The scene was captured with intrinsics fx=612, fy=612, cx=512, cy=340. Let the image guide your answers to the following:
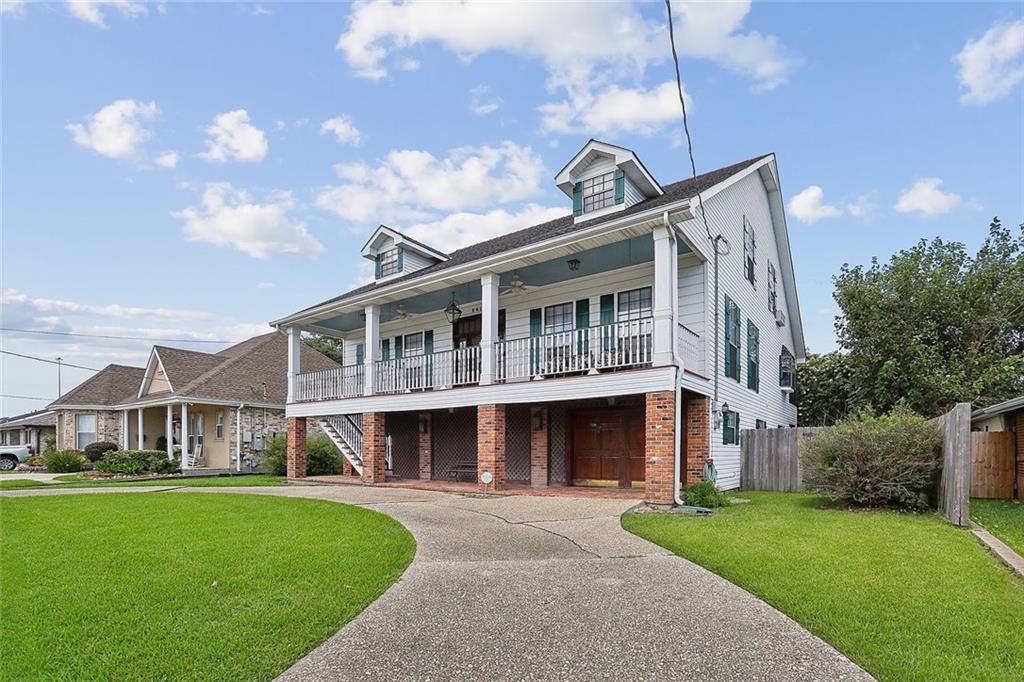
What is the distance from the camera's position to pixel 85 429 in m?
27.9

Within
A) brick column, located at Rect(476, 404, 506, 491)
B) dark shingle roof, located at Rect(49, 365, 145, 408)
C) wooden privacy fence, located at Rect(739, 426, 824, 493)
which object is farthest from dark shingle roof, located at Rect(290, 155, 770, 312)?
dark shingle roof, located at Rect(49, 365, 145, 408)

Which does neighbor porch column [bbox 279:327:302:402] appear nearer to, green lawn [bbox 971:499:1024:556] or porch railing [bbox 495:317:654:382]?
porch railing [bbox 495:317:654:382]

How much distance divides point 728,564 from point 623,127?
7078 millimetres

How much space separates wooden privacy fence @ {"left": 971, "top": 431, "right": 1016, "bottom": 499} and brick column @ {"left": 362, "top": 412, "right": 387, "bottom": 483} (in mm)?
14691

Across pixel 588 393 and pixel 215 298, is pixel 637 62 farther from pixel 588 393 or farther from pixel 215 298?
pixel 215 298

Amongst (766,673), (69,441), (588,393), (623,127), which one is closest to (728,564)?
(766,673)

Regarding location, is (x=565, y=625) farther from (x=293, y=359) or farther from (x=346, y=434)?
(x=293, y=359)

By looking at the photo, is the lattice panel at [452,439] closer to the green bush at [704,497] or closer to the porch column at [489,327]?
the porch column at [489,327]

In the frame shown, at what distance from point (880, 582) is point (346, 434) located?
15.1m

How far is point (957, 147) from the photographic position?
48.6ft

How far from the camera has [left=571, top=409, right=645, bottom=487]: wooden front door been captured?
45.5 feet

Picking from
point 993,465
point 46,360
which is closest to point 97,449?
point 46,360

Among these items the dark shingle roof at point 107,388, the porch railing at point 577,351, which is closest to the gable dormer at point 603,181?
the porch railing at point 577,351

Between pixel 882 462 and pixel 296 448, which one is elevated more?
pixel 882 462
